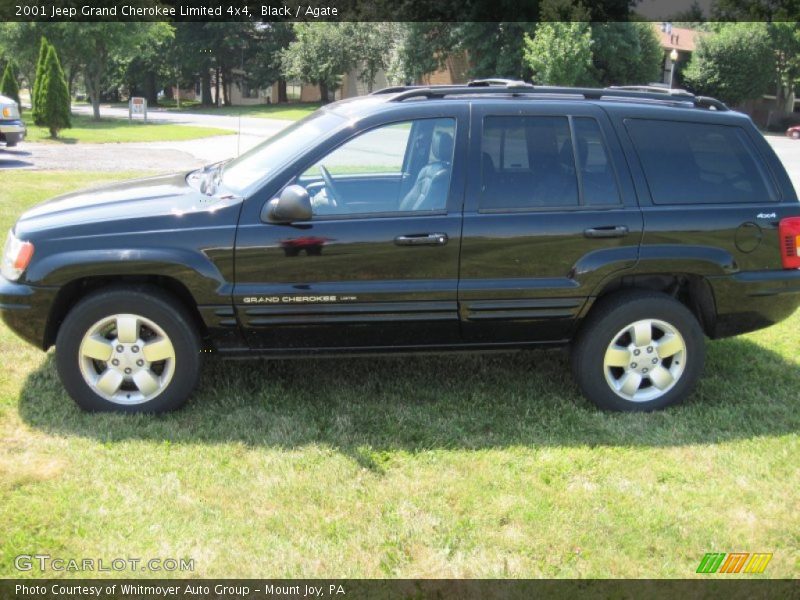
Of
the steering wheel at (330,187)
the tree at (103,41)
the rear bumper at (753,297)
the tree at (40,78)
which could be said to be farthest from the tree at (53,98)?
the rear bumper at (753,297)

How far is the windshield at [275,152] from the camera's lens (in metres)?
4.42

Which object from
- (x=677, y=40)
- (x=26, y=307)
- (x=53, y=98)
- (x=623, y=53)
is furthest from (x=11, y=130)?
(x=677, y=40)

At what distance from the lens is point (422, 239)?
14.1 feet

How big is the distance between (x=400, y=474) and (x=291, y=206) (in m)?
1.51

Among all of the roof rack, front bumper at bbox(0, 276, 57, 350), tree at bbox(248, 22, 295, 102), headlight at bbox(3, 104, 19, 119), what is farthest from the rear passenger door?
tree at bbox(248, 22, 295, 102)

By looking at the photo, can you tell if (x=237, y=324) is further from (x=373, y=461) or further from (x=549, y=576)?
(x=549, y=576)

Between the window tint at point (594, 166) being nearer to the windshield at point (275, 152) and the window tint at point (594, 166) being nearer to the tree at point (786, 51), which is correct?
the windshield at point (275, 152)

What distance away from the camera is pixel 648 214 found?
4.48 m

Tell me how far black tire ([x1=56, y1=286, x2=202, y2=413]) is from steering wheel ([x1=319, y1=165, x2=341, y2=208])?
105 centimetres

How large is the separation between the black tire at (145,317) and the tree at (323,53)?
44.3 metres

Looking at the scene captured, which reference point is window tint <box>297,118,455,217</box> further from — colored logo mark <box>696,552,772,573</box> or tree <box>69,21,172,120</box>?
tree <box>69,21,172,120</box>

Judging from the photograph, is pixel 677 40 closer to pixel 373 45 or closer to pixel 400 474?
pixel 373 45

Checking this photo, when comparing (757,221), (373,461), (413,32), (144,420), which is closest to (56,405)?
(144,420)

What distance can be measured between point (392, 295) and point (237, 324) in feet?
2.90
